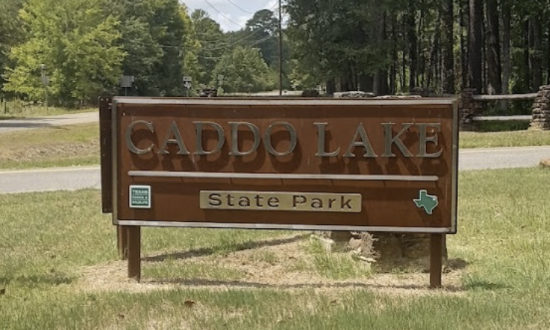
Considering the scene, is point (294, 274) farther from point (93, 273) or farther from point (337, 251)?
point (93, 273)

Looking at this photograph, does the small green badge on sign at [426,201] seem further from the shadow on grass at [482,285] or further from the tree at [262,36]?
the tree at [262,36]

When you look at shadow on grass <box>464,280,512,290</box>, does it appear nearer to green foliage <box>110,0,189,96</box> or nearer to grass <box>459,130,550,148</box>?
grass <box>459,130,550,148</box>

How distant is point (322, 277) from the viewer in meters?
5.86

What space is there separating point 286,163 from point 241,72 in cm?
10865

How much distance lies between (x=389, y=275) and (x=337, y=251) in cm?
86

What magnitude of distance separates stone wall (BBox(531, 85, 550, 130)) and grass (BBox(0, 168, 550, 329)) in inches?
561

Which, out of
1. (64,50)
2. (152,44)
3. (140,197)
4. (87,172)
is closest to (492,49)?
(87,172)

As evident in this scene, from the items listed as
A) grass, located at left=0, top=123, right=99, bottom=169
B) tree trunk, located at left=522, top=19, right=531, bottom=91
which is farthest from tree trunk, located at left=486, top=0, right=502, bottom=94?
grass, located at left=0, top=123, right=99, bottom=169

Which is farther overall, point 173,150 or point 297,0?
point 297,0

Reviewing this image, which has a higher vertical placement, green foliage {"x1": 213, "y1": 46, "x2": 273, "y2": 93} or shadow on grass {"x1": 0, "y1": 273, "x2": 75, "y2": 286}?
green foliage {"x1": 213, "y1": 46, "x2": 273, "y2": 93}

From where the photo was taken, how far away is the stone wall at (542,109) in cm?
2245

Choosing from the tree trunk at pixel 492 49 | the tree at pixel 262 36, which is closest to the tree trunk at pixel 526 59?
the tree trunk at pixel 492 49

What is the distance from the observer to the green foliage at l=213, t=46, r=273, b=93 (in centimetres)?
11200

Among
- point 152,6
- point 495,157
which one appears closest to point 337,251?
point 495,157
